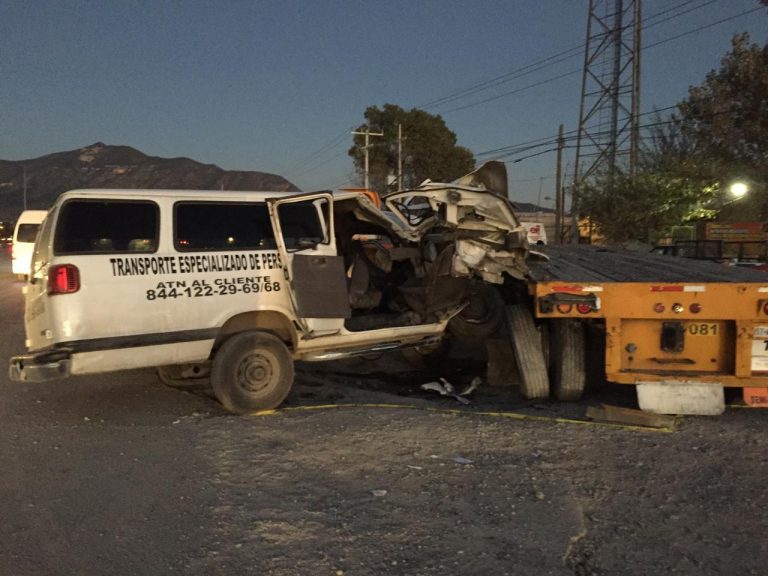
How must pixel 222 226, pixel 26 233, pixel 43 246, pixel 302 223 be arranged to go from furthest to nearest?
pixel 26 233 < pixel 302 223 < pixel 222 226 < pixel 43 246

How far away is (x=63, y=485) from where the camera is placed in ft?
14.5

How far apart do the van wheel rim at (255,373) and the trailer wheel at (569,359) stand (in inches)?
109

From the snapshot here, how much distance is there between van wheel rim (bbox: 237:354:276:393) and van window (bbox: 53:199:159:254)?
131 centimetres

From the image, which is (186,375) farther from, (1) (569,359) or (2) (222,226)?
(1) (569,359)

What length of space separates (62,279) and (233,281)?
138 centimetres

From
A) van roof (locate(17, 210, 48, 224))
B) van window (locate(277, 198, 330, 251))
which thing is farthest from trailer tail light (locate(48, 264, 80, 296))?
van roof (locate(17, 210, 48, 224))

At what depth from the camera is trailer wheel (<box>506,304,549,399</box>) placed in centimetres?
641

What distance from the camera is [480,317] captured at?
7898mm

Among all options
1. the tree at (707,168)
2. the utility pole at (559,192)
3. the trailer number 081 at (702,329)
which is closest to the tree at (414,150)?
the utility pole at (559,192)

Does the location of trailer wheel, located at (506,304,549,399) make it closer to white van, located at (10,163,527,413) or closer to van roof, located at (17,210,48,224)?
white van, located at (10,163,527,413)

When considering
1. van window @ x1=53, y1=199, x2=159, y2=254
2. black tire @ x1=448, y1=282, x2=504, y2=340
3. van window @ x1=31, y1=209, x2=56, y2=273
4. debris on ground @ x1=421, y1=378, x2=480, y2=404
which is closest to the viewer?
van window @ x1=53, y1=199, x2=159, y2=254

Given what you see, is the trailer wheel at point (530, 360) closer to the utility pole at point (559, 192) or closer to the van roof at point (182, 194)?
the van roof at point (182, 194)

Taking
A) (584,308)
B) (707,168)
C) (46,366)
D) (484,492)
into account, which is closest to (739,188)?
(707,168)

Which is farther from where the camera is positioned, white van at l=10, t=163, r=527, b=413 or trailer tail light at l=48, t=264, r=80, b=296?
white van at l=10, t=163, r=527, b=413
